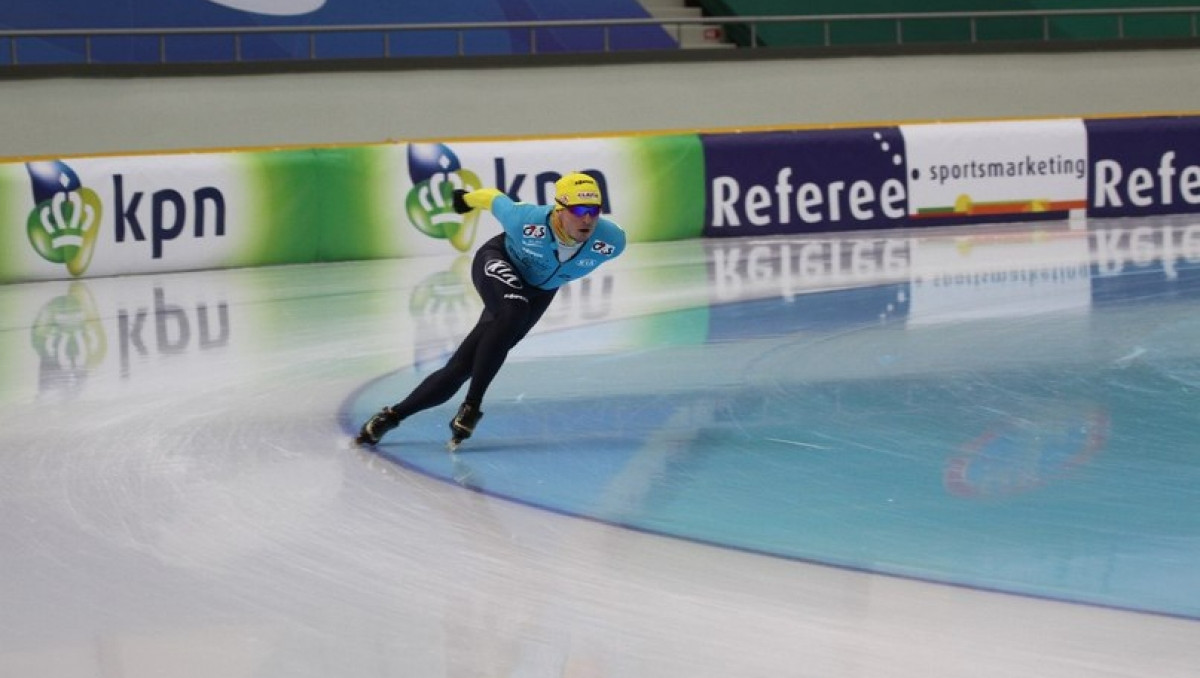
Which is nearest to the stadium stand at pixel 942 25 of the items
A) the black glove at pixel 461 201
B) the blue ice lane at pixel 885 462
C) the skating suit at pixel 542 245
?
the blue ice lane at pixel 885 462

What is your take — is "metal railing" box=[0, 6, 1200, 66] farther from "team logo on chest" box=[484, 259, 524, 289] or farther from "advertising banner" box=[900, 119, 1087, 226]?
"team logo on chest" box=[484, 259, 524, 289]

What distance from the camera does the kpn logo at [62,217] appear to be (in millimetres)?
13297

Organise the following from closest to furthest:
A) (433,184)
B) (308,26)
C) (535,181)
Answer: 1. (433,184)
2. (535,181)
3. (308,26)

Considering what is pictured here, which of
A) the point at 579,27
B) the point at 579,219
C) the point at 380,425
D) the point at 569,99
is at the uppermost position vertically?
the point at 579,27

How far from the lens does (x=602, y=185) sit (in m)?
15.0

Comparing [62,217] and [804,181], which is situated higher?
[804,181]

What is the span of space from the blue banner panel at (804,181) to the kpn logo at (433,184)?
2565mm

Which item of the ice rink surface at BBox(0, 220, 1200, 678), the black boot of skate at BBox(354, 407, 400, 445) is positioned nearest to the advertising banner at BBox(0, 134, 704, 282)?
the ice rink surface at BBox(0, 220, 1200, 678)

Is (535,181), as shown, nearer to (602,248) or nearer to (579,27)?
(579,27)

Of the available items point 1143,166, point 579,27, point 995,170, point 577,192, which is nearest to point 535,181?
point 579,27

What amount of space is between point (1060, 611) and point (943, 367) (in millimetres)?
3991

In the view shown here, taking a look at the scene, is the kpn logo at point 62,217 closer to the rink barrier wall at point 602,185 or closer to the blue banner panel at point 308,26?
the rink barrier wall at point 602,185

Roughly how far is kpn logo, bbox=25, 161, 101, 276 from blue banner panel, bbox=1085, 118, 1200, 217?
9843 mm

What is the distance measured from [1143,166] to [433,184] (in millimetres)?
7492
